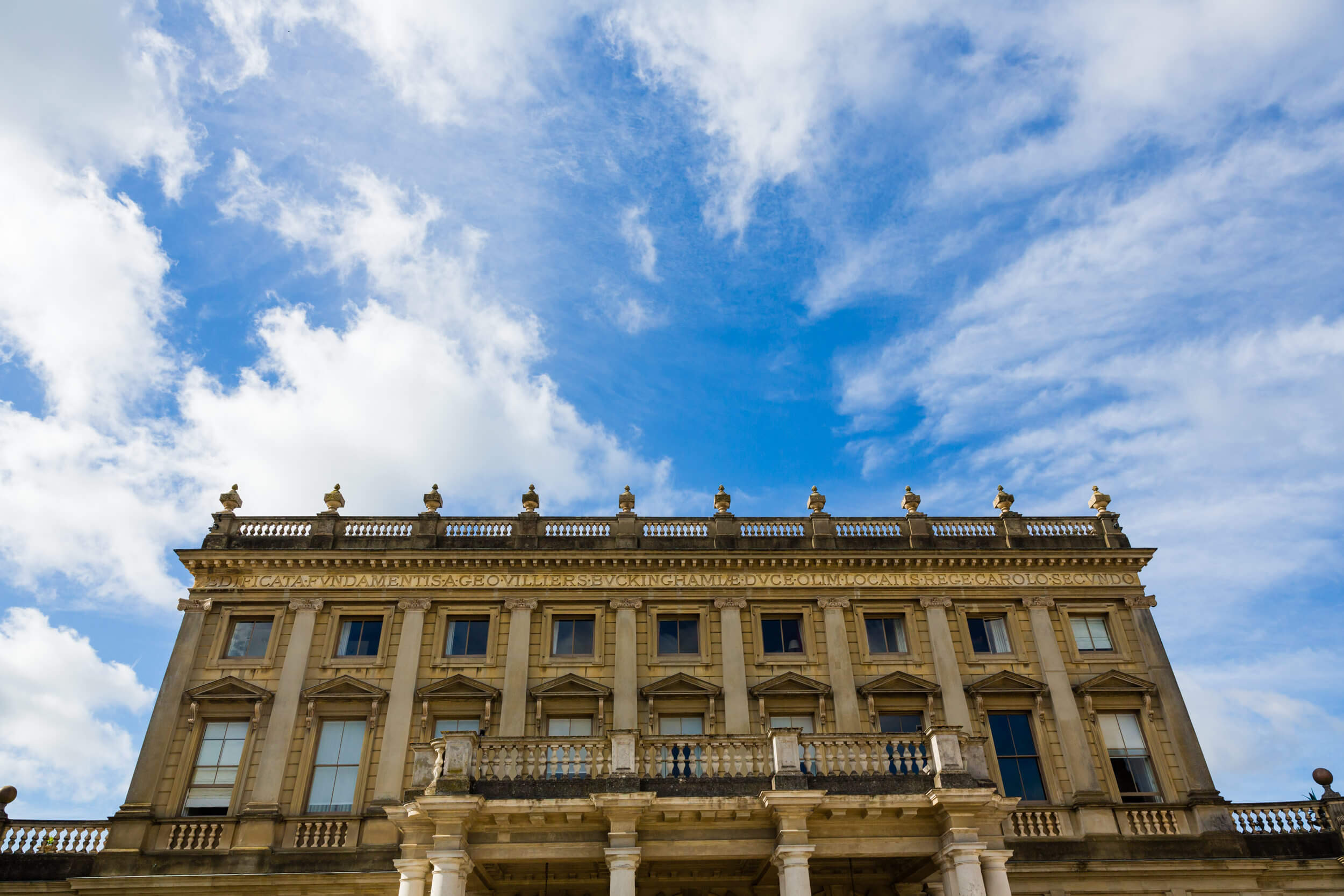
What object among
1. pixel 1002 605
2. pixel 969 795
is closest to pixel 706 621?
pixel 1002 605

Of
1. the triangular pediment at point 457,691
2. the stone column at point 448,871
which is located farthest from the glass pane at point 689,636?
the stone column at point 448,871

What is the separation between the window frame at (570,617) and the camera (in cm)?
2642

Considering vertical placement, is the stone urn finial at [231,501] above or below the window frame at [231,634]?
above

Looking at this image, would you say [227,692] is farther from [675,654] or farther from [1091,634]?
[1091,634]

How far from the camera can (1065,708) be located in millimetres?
26234

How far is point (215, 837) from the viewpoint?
23500 millimetres

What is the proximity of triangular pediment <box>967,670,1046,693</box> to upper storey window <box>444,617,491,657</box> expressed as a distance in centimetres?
1429

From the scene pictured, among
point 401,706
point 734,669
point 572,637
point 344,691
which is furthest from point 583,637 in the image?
point 344,691

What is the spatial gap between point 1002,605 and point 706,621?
362 inches

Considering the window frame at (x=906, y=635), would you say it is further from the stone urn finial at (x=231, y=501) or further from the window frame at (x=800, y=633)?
the stone urn finial at (x=231, y=501)

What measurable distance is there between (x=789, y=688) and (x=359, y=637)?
41.9ft

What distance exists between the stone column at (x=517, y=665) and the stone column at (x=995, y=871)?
1281 cm

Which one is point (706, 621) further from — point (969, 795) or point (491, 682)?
point (969, 795)

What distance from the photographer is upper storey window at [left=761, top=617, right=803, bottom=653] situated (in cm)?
2720
